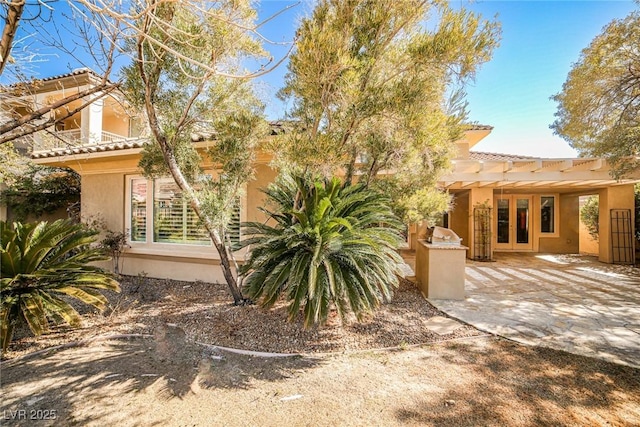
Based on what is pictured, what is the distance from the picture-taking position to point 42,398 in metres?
3.49

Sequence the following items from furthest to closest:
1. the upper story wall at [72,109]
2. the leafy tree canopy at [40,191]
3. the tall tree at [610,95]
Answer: the leafy tree canopy at [40,191] → the tall tree at [610,95] → the upper story wall at [72,109]

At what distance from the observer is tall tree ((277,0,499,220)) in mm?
4469

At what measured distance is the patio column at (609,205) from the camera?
1248cm

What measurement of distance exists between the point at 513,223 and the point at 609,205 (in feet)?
13.2

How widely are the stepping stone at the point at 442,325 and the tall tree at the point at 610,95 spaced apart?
8.36m

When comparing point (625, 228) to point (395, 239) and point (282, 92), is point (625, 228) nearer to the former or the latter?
point (395, 239)

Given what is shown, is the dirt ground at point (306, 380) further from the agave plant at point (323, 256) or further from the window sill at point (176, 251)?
the window sill at point (176, 251)

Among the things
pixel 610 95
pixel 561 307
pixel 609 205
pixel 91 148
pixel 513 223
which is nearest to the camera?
pixel 561 307

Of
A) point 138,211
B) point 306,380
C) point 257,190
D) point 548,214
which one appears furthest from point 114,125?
point 548,214

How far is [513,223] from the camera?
16078 mm

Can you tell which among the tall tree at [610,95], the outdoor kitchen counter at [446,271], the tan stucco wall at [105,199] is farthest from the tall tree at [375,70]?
the tan stucco wall at [105,199]

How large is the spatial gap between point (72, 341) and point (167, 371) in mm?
2415

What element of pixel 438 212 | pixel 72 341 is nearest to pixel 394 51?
pixel 438 212

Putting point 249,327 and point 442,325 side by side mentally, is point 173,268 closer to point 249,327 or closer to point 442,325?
point 249,327
